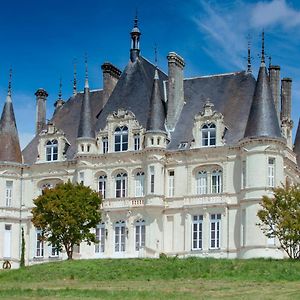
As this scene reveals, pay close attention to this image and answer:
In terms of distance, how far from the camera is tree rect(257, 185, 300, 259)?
5625 centimetres

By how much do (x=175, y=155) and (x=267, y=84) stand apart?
29.1 feet

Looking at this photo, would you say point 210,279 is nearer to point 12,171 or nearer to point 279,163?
point 279,163

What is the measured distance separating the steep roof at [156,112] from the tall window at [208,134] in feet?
10.5

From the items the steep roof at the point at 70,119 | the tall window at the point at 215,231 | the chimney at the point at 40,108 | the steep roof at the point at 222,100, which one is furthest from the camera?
the chimney at the point at 40,108

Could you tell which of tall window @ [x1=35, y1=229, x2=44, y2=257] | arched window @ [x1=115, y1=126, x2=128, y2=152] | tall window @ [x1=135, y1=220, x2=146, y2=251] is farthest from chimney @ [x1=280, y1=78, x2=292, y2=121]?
tall window @ [x1=35, y1=229, x2=44, y2=257]

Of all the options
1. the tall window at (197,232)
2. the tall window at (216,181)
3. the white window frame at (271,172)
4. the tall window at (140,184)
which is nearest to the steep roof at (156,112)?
the tall window at (140,184)

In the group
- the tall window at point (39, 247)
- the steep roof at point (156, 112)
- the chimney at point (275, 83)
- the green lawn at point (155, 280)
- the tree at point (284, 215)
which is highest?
the chimney at point (275, 83)

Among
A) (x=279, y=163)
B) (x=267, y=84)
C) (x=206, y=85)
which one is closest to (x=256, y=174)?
(x=279, y=163)

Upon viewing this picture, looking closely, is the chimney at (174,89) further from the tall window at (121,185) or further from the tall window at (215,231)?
the tall window at (215,231)

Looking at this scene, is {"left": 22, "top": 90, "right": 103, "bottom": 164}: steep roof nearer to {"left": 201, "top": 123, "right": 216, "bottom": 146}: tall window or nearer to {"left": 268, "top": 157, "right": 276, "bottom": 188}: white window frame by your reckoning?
{"left": 201, "top": 123, "right": 216, "bottom": 146}: tall window

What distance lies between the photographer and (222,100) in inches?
2813

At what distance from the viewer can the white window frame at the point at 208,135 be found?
225 feet

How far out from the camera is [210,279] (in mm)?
48938

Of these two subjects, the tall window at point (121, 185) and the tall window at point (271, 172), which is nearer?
the tall window at point (271, 172)
